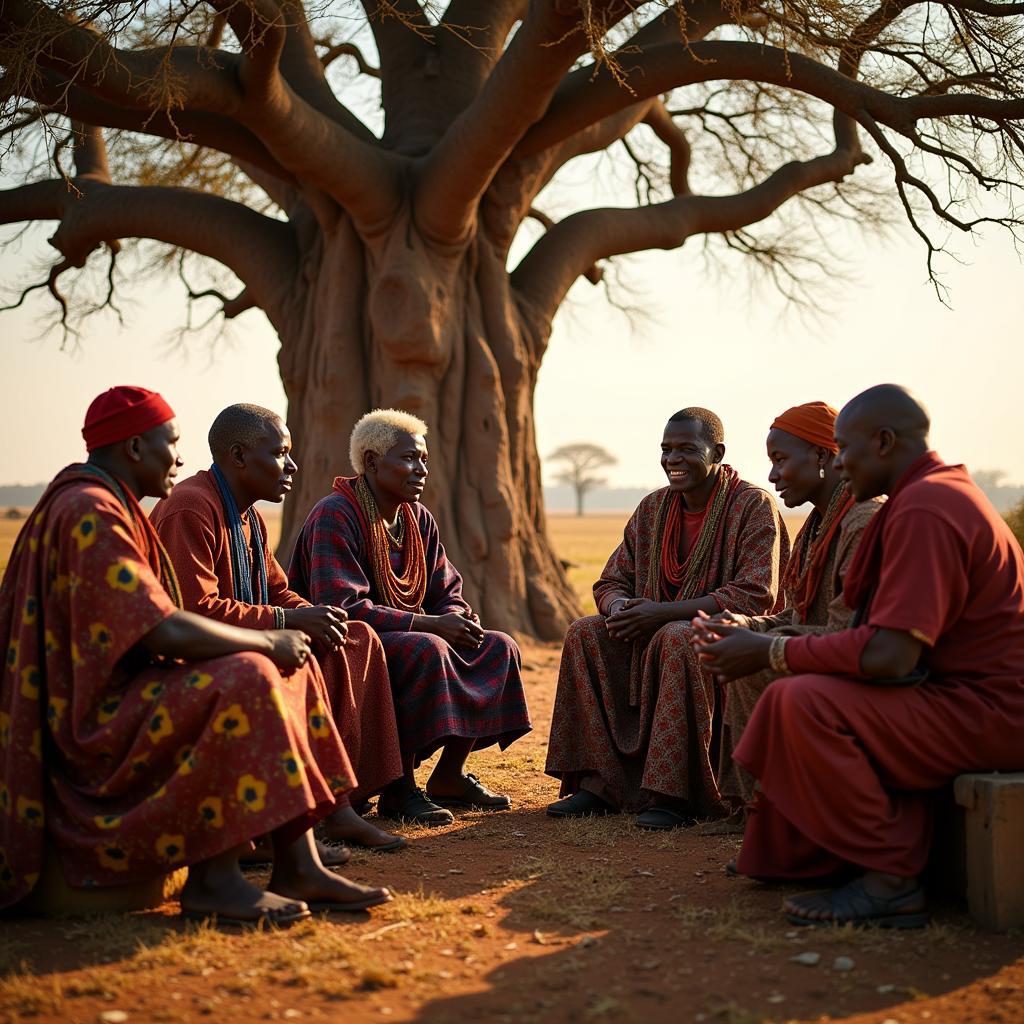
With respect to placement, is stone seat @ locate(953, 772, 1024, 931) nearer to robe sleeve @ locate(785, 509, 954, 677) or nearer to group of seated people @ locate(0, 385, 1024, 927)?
group of seated people @ locate(0, 385, 1024, 927)

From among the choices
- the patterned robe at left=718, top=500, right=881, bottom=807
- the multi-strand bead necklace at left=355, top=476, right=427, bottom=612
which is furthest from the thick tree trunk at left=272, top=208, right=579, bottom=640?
the patterned robe at left=718, top=500, right=881, bottom=807

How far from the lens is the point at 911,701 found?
3992mm

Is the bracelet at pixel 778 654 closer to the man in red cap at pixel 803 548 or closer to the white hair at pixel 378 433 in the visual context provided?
the man in red cap at pixel 803 548

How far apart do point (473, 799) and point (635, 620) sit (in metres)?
1.21

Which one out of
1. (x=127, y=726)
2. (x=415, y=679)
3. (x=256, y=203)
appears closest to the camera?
(x=127, y=726)

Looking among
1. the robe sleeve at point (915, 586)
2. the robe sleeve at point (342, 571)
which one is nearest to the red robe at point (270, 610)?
the robe sleeve at point (342, 571)

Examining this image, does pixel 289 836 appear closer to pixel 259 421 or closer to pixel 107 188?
pixel 259 421

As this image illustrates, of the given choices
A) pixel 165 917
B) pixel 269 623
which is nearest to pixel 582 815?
pixel 269 623

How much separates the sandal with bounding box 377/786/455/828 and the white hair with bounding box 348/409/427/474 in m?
1.60

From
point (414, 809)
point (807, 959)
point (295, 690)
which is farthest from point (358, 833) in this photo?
point (807, 959)

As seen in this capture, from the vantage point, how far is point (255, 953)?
12.1 feet

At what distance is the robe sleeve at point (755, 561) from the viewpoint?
5836mm

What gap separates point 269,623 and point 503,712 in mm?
1430

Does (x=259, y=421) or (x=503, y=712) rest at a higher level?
(x=259, y=421)
